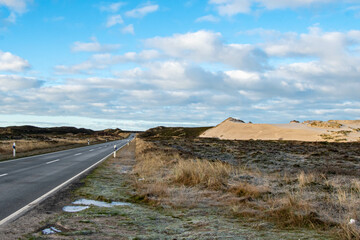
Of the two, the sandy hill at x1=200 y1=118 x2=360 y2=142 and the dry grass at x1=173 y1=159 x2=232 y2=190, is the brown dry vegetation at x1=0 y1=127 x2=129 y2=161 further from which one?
the sandy hill at x1=200 y1=118 x2=360 y2=142

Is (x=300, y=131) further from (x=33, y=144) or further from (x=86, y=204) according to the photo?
(x=86, y=204)

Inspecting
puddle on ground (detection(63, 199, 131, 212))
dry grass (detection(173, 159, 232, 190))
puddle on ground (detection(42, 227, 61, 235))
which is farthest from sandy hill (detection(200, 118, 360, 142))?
puddle on ground (detection(42, 227, 61, 235))

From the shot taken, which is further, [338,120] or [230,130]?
[230,130]

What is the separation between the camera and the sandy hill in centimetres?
5727

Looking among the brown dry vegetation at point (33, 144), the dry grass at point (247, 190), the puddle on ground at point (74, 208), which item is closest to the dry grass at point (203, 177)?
the dry grass at point (247, 190)

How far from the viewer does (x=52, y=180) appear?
41.0 feet

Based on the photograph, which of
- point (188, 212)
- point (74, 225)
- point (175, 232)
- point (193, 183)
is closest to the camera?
point (175, 232)

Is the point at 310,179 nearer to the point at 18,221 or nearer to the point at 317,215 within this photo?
the point at 317,215

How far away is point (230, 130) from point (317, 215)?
80.2m

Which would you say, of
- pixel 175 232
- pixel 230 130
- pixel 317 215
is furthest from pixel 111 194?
pixel 230 130

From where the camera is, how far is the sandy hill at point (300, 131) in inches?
2255

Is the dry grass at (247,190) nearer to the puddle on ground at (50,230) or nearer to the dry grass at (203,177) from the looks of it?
the dry grass at (203,177)

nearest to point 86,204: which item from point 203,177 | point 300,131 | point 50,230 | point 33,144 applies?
point 50,230

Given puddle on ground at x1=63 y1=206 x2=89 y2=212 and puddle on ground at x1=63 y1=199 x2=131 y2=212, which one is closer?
puddle on ground at x1=63 y1=206 x2=89 y2=212
